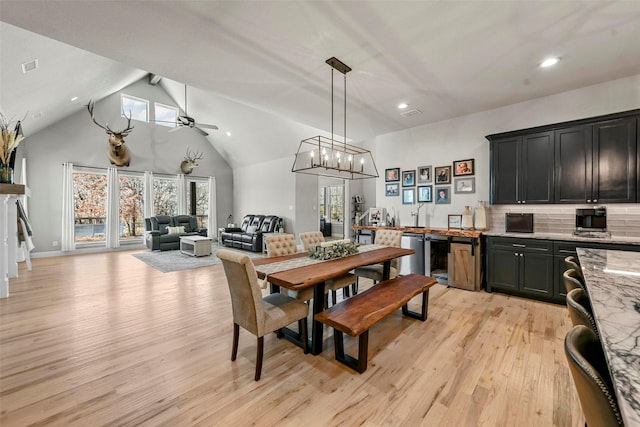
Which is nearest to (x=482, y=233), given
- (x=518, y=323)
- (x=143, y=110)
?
(x=518, y=323)

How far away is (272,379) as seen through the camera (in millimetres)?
2074

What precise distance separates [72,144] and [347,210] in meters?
8.15

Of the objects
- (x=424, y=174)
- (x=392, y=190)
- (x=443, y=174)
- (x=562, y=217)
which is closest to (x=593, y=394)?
(x=562, y=217)

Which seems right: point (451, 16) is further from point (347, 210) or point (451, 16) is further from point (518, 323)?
point (347, 210)

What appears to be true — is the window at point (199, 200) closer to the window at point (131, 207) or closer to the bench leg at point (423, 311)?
the window at point (131, 207)

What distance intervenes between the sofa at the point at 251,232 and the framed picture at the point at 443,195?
16.2 feet

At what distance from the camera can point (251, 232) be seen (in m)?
8.41

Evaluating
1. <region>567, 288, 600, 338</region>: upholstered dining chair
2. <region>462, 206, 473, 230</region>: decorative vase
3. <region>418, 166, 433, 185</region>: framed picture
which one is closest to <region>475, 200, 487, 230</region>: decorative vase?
<region>462, 206, 473, 230</region>: decorative vase

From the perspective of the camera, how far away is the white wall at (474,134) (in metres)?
3.51

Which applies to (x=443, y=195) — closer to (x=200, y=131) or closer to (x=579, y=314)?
(x=579, y=314)

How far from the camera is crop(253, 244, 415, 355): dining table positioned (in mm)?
2197

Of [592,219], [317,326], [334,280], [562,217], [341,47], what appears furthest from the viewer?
[562,217]

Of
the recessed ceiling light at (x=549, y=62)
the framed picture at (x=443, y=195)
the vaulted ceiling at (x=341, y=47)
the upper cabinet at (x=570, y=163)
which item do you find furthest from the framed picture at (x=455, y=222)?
the recessed ceiling light at (x=549, y=62)

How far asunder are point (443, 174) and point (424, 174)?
0.35m
